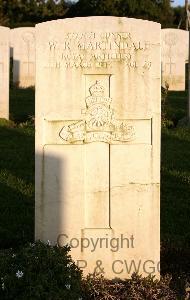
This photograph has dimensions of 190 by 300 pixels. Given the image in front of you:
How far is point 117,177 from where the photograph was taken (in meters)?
4.27

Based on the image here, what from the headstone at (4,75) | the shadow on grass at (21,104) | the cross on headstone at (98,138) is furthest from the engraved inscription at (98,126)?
the headstone at (4,75)

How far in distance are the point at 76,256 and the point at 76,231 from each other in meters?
0.18

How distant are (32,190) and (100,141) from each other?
235 cm

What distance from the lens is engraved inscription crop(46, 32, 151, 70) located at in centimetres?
415

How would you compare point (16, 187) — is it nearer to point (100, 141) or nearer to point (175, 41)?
point (100, 141)

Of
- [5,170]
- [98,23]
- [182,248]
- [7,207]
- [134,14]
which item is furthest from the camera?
[134,14]

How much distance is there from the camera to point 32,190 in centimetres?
644

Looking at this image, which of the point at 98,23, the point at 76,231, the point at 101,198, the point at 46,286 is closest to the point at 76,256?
the point at 76,231

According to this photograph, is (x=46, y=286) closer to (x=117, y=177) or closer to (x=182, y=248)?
(x=117, y=177)

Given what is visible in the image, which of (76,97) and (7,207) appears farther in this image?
(7,207)

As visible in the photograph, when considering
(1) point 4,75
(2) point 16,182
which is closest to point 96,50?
(2) point 16,182

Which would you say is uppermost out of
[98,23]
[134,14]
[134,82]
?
[134,14]

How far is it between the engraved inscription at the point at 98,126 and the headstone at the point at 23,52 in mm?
12371

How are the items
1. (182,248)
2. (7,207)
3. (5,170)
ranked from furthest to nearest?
(5,170) → (7,207) → (182,248)
